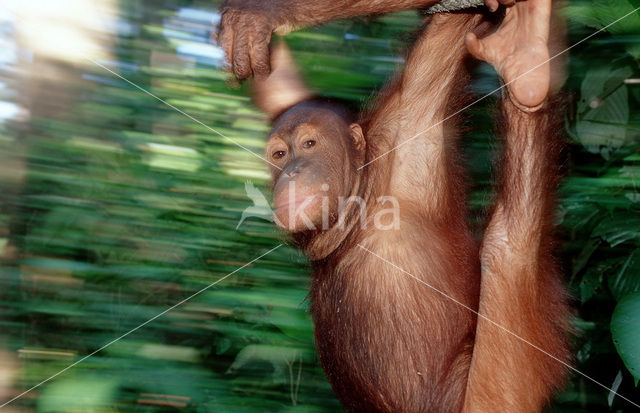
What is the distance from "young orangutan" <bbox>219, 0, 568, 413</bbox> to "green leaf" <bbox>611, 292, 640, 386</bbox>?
17 centimetres

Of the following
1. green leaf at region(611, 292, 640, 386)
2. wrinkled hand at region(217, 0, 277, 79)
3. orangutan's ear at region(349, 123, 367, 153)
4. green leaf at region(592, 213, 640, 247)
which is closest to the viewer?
wrinkled hand at region(217, 0, 277, 79)

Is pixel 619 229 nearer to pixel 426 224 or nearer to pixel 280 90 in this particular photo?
pixel 426 224

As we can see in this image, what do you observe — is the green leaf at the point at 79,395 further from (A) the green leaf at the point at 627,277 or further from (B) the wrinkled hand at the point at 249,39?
(A) the green leaf at the point at 627,277

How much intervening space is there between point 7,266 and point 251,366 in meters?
1.02

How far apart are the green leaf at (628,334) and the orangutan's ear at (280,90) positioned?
129 cm

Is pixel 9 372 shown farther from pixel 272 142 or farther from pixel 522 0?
pixel 522 0

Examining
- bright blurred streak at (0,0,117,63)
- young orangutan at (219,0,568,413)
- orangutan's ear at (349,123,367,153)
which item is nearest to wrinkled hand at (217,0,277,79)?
young orangutan at (219,0,568,413)

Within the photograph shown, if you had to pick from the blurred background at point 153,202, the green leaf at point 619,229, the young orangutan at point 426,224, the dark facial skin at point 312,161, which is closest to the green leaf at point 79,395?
the blurred background at point 153,202

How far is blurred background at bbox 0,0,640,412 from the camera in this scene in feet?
7.95

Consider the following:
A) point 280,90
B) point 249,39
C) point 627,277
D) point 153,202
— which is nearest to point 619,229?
point 627,277

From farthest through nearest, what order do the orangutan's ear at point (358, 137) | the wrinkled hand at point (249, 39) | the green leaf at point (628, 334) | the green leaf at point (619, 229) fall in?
the green leaf at point (619, 229) < the orangutan's ear at point (358, 137) < the green leaf at point (628, 334) < the wrinkled hand at point (249, 39)

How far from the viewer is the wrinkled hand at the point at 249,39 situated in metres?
1.56

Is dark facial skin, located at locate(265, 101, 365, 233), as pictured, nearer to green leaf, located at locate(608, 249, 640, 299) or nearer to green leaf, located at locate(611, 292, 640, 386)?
green leaf, located at locate(611, 292, 640, 386)

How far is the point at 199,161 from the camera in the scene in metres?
2.50
